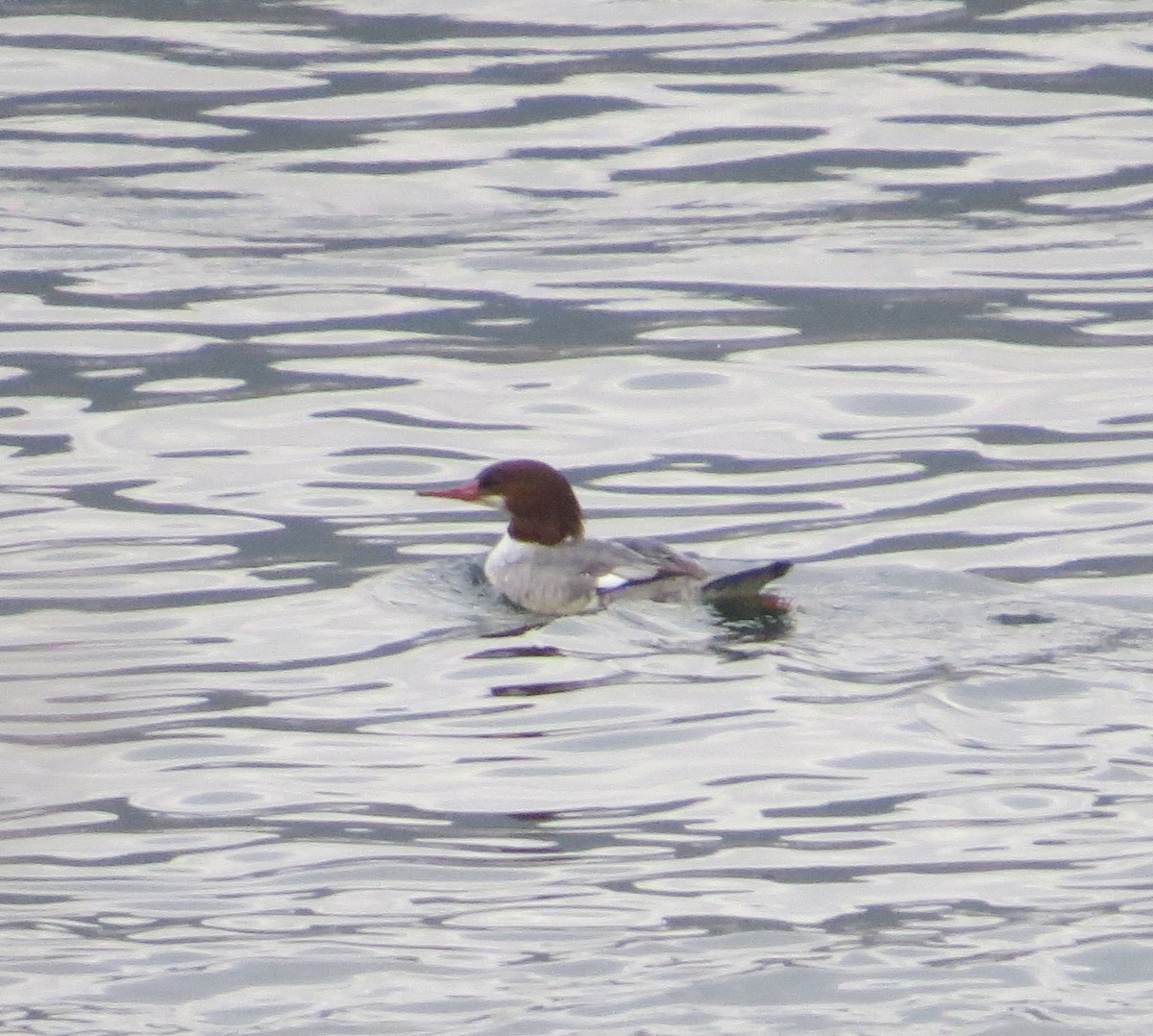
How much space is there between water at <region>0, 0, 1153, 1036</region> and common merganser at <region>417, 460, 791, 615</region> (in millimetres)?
200

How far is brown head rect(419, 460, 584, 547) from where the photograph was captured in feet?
34.3

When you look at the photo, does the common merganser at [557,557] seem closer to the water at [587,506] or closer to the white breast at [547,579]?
the white breast at [547,579]

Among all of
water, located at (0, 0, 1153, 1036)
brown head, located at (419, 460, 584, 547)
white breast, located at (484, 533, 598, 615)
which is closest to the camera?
water, located at (0, 0, 1153, 1036)

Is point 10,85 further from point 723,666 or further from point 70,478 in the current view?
point 723,666

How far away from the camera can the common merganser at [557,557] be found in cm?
967

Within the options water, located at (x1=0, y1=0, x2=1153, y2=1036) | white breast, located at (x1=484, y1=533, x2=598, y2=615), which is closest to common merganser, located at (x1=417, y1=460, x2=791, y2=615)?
white breast, located at (x1=484, y1=533, x2=598, y2=615)

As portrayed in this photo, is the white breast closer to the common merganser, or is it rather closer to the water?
the common merganser

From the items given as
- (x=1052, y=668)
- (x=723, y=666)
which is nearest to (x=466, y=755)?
(x=723, y=666)

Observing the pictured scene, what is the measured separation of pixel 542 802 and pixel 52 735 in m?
3.70

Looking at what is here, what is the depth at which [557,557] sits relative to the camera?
10.1 m

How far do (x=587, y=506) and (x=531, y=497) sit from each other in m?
1.09

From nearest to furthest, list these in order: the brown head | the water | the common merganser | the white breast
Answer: the water < the common merganser < the white breast < the brown head

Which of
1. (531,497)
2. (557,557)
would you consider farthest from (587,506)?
(557,557)

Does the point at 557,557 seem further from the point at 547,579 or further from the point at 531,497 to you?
the point at 531,497
